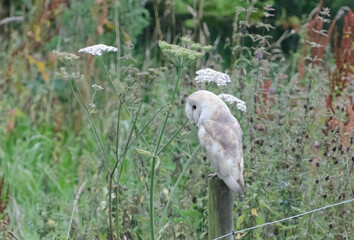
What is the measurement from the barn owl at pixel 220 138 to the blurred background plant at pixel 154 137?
0.38 feet

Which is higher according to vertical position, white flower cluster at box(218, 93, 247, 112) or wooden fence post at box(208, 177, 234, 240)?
white flower cluster at box(218, 93, 247, 112)

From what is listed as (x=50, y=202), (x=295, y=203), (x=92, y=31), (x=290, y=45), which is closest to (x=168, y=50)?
(x=295, y=203)

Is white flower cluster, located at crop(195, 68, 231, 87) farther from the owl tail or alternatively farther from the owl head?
the owl tail

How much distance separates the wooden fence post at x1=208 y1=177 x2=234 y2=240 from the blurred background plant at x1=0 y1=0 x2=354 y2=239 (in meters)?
0.29

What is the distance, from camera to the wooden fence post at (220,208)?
2.49 meters

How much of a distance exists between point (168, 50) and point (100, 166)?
1.77m

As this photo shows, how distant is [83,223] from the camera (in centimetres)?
385

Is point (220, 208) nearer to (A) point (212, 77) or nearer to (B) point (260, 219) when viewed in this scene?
(A) point (212, 77)

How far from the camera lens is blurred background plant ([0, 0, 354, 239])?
3.26m

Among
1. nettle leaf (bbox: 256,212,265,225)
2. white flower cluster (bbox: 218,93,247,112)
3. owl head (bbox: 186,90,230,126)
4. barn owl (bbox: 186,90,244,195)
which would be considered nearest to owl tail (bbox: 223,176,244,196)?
barn owl (bbox: 186,90,244,195)

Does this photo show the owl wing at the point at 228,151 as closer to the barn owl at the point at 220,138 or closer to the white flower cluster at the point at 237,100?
the barn owl at the point at 220,138

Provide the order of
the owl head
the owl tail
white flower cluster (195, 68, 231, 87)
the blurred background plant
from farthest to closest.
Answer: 1. the blurred background plant
2. white flower cluster (195, 68, 231, 87)
3. the owl head
4. the owl tail

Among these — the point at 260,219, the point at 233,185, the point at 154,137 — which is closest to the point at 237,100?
the point at 233,185

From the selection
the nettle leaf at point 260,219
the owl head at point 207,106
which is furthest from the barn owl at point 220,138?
the nettle leaf at point 260,219
